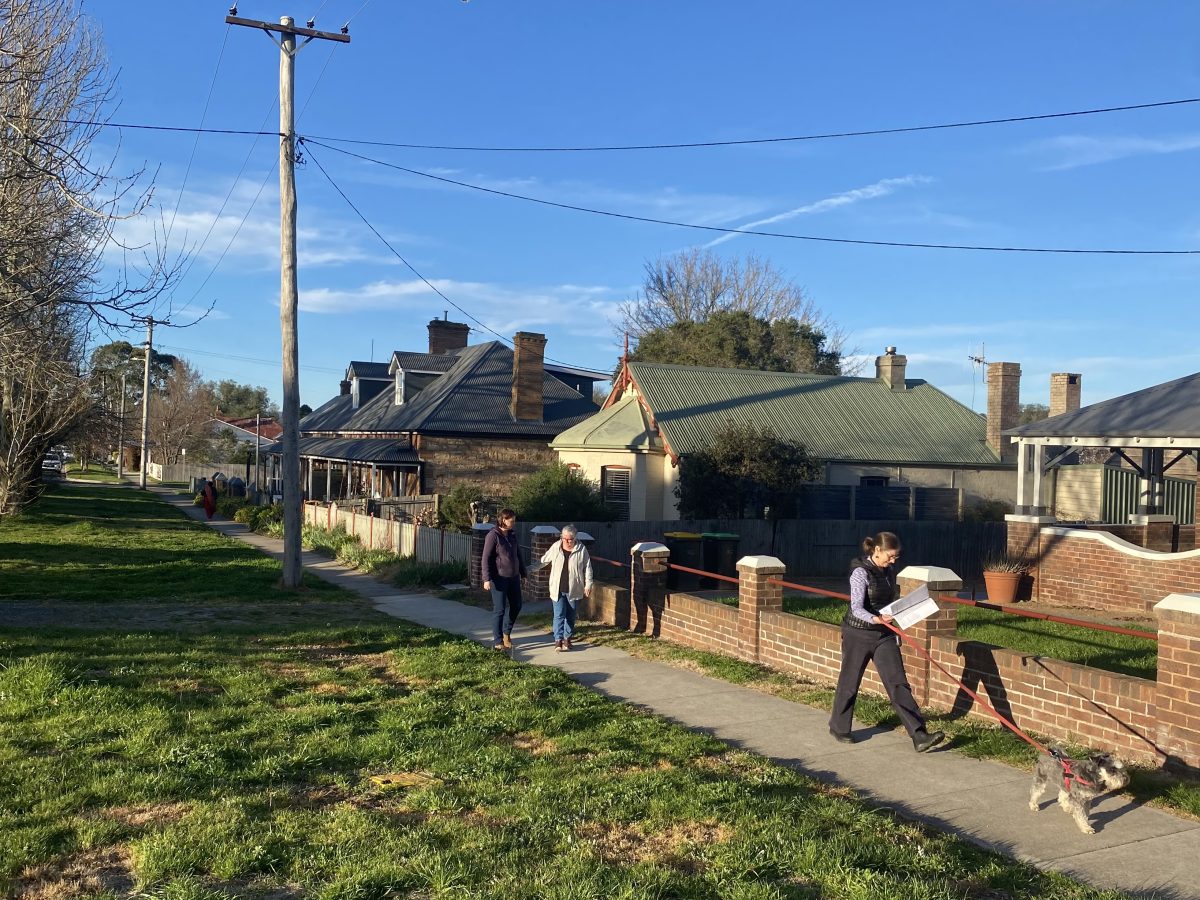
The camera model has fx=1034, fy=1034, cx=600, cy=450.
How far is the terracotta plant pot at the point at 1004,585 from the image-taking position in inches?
717

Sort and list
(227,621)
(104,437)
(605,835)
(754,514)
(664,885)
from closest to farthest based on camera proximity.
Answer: (664,885)
(605,835)
(227,621)
(754,514)
(104,437)

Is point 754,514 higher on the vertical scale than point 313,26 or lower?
lower

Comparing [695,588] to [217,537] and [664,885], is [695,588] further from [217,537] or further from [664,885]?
[217,537]

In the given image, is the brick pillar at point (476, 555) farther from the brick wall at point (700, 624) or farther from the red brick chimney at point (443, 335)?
the red brick chimney at point (443, 335)

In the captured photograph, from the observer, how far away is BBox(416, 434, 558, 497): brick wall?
32.8m

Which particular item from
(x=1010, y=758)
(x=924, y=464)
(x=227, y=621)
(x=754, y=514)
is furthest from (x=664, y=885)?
(x=924, y=464)

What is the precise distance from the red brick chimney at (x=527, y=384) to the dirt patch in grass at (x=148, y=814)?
92.4ft

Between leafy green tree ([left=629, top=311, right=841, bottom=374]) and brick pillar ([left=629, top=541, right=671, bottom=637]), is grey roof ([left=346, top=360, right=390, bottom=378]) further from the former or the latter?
brick pillar ([left=629, top=541, right=671, bottom=637])

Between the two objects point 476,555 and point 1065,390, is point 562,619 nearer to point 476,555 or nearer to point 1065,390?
point 476,555

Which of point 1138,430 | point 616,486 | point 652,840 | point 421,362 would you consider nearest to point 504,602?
point 652,840

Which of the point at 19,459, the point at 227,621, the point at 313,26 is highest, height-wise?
the point at 313,26

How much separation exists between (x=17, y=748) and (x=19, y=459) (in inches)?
1087

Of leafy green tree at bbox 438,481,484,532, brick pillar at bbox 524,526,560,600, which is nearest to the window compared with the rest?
leafy green tree at bbox 438,481,484,532

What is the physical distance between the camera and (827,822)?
5723 mm
